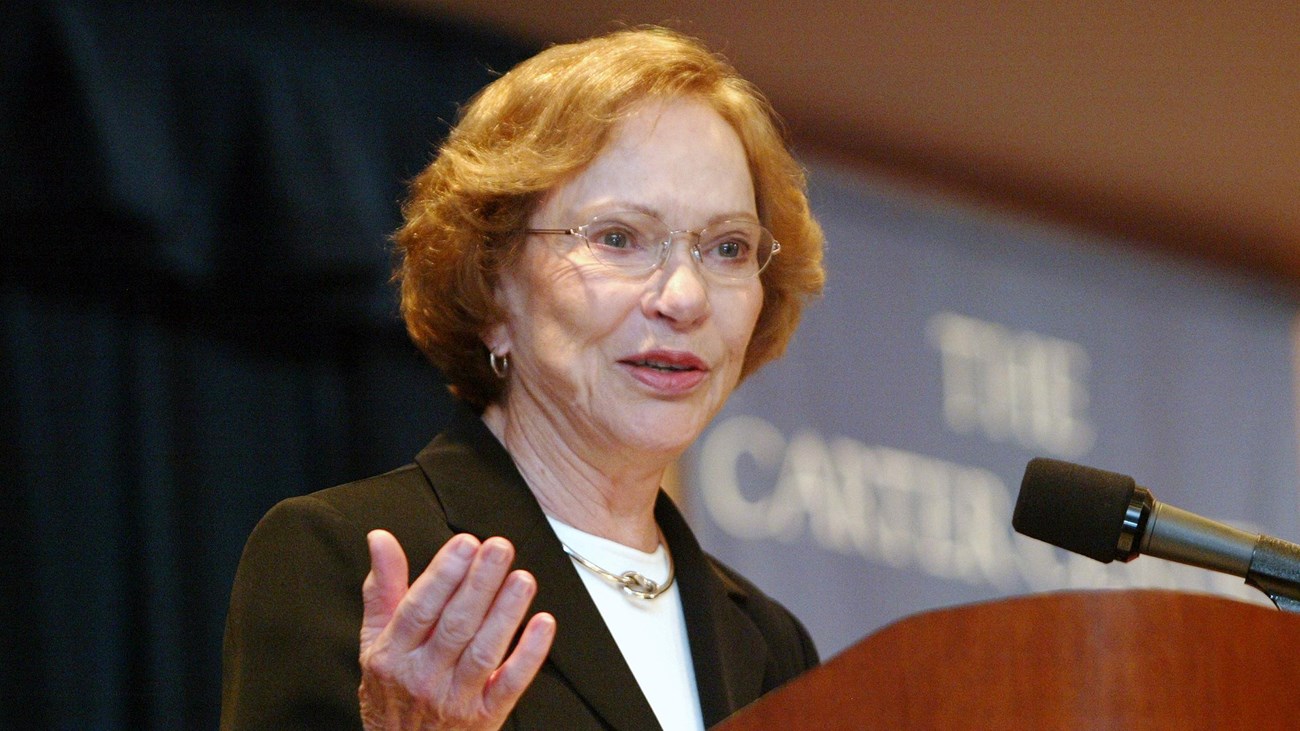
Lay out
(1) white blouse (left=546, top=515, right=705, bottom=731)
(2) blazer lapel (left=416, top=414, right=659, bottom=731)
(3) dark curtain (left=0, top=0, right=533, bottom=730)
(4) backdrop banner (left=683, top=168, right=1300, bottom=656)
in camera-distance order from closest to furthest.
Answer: (2) blazer lapel (left=416, top=414, right=659, bottom=731)
(1) white blouse (left=546, top=515, right=705, bottom=731)
(3) dark curtain (left=0, top=0, right=533, bottom=730)
(4) backdrop banner (left=683, top=168, right=1300, bottom=656)

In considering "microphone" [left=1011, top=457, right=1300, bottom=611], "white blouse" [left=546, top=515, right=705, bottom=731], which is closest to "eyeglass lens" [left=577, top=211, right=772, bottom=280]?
"white blouse" [left=546, top=515, right=705, bottom=731]

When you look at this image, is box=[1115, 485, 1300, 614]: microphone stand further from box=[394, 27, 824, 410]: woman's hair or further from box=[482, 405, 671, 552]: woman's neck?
box=[394, 27, 824, 410]: woman's hair

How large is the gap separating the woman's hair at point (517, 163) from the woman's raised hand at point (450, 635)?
94 centimetres

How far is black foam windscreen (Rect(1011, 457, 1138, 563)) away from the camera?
154 centimetres

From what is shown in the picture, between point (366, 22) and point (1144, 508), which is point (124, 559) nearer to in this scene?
point (366, 22)

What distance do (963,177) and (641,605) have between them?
3.47 metres

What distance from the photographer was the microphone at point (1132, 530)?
1.42 metres

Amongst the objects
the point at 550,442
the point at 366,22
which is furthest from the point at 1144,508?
the point at 366,22

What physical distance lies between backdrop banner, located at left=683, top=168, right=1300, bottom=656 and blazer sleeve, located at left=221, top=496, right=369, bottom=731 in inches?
100

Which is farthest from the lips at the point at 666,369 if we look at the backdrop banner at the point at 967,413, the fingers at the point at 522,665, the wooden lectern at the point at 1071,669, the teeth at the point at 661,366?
the backdrop banner at the point at 967,413

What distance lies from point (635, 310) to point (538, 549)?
1.13 feet

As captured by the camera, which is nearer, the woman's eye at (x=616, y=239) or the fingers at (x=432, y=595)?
the fingers at (x=432, y=595)

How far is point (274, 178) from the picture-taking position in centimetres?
379

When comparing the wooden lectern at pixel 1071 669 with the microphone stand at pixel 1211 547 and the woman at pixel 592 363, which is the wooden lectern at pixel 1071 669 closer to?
the microphone stand at pixel 1211 547
